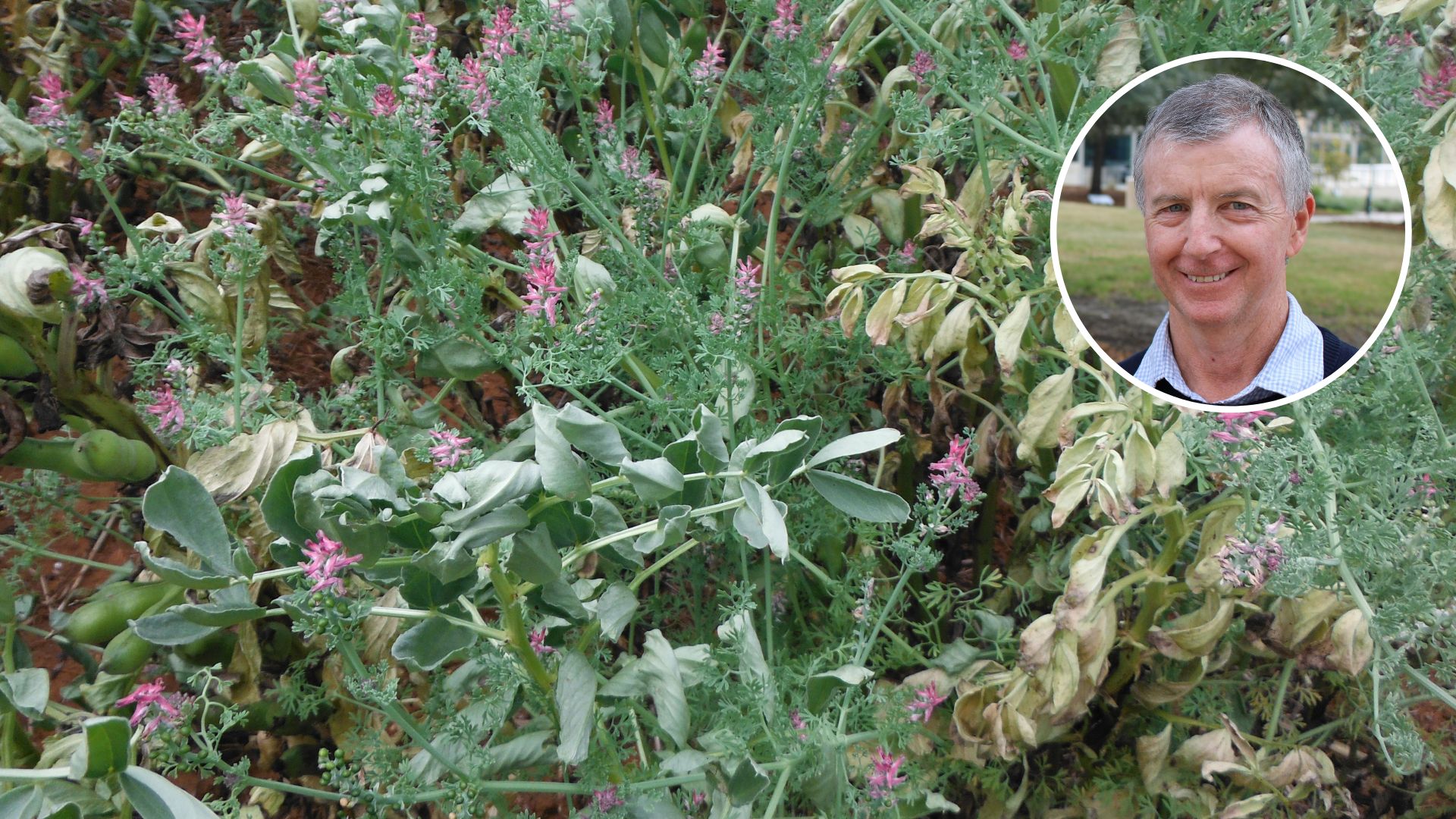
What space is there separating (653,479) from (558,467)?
0.08 m

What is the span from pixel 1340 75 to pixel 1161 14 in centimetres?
29

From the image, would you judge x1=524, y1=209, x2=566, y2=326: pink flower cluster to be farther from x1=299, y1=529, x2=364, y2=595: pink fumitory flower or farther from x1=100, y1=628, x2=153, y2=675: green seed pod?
x1=100, y1=628, x2=153, y2=675: green seed pod

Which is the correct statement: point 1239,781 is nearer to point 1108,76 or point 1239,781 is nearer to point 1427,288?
point 1427,288

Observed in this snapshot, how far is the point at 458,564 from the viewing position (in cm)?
83

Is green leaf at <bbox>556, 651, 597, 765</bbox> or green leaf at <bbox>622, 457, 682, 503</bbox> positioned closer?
green leaf at <bbox>622, 457, 682, 503</bbox>

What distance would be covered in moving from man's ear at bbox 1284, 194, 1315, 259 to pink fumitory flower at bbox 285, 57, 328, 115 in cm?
106

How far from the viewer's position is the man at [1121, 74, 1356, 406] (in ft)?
3.30

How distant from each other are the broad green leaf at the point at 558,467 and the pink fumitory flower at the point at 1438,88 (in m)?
0.99

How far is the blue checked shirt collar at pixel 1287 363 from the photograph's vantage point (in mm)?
1090

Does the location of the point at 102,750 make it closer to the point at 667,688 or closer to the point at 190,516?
the point at 190,516

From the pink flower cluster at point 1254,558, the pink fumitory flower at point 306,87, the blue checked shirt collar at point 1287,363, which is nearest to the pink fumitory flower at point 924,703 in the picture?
the pink flower cluster at point 1254,558

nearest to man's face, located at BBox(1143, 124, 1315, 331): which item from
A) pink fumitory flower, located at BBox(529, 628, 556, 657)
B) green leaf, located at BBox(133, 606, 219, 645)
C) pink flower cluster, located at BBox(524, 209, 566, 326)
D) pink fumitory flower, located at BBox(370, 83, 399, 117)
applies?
pink flower cluster, located at BBox(524, 209, 566, 326)

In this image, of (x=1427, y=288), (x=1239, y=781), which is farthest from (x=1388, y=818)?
(x=1427, y=288)

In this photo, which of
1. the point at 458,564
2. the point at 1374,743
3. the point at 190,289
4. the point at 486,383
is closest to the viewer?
the point at 458,564
